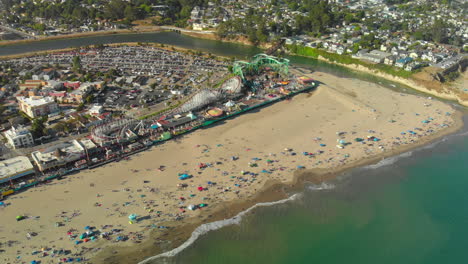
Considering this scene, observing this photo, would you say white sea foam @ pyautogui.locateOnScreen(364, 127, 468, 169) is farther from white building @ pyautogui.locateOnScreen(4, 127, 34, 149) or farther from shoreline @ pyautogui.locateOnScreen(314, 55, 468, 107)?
white building @ pyautogui.locateOnScreen(4, 127, 34, 149)

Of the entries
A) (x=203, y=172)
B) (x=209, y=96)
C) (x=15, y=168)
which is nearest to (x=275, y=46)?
(x=209, y=96)

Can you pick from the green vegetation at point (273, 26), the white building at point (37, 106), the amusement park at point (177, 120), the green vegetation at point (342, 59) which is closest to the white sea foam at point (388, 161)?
the amusement park at point (177, 120)

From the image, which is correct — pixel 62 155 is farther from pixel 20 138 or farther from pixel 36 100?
pixel 36 100

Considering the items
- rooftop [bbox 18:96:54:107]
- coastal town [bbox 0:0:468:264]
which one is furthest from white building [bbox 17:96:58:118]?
coastal town [bbox 0:0:468:264]

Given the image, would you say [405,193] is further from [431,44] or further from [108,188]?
[431,44]

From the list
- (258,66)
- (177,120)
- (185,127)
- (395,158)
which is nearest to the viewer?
(395,158)

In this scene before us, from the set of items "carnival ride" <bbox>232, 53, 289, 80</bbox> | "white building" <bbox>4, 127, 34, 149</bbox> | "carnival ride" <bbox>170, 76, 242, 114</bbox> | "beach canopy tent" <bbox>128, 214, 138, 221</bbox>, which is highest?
"carnival ride" <bbox>232, 53, 289, 80</bbox>

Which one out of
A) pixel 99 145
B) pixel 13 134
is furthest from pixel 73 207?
pixel 13 134
